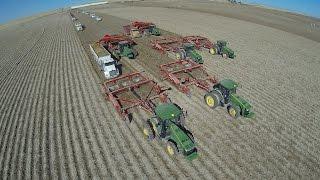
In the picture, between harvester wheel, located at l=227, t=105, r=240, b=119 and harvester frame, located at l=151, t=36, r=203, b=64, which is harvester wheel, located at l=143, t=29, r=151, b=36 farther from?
harvester wheel, located at l=227, t=105, r=240, b=119

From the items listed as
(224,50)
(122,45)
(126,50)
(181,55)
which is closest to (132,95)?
(181,55)

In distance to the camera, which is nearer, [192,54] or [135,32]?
[192,54]

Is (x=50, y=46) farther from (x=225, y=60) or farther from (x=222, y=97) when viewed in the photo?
(x=222, y=97)

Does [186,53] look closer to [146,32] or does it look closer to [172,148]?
[146,32]

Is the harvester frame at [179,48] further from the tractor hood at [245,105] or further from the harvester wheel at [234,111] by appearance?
the tractor hood at [245,105]

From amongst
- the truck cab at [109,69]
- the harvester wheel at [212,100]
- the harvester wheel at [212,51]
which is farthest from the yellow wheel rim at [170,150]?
the harvester wheel at [212,51]
